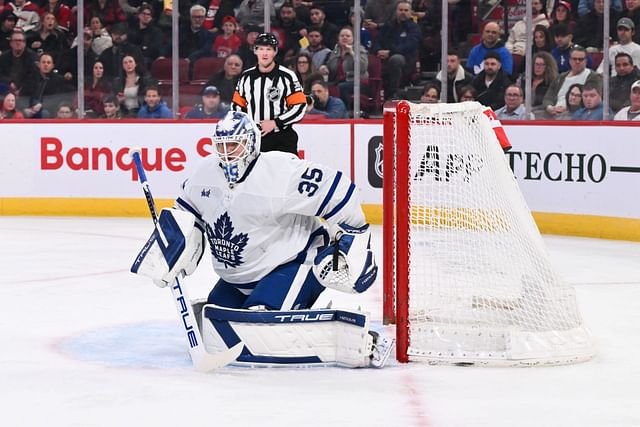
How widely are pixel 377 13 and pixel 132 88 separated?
1896 millimetres

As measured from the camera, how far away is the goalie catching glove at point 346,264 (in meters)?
3.97

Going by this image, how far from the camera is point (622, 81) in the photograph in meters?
8.10

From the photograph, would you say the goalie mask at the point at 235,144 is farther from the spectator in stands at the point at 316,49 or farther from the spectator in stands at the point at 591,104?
the spectator in stands at the point at 316,49

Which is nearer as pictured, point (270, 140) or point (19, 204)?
point (270, 140)

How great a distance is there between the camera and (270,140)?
22.2 ft

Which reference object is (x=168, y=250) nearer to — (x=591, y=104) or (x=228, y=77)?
(x=591, y=104)

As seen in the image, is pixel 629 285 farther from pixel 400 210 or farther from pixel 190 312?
pixel 190 312

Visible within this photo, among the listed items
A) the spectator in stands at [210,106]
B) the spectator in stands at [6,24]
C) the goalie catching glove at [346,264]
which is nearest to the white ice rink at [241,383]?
the goalie catching glove at [346,264]

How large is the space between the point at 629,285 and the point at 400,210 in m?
2.30

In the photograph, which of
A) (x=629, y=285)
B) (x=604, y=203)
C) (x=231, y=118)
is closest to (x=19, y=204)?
(x=604, y=203)

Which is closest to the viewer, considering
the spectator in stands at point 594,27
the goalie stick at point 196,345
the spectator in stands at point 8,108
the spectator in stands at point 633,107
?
the goalie stick at point 196,345

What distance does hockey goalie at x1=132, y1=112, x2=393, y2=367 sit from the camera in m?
4.01

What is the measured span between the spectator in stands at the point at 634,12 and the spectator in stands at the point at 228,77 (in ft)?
9.20

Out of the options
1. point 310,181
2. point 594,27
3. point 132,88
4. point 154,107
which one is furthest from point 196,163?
point 310,181
